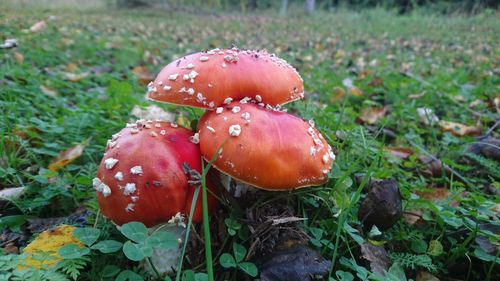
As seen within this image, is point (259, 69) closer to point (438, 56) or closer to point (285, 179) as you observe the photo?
point (285, 179)

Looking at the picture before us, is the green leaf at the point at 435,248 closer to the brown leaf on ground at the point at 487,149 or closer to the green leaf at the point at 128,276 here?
the brown leaf on ground at the point at 487,149

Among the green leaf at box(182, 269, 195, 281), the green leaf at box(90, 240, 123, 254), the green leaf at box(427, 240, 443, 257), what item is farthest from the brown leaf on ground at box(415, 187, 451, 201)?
the green leaf at box(90, 240, 123, 254)

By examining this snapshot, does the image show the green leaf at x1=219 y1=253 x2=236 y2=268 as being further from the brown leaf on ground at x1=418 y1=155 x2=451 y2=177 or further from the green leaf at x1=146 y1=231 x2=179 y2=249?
the brown leaf on ground at x1=418 y1=155 x2=451 y2=177

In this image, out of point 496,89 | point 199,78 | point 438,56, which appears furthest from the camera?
point 438,56

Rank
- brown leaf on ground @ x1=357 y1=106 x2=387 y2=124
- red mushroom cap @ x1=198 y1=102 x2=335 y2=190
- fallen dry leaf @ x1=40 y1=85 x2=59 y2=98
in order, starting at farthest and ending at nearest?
brown leaf on ground @ x1=357 y1=106 x2=387 y2=124 < fallen dry leaf @ x1=40 y1=85 x2=59 y2=98 < red mushroom cap @ x1=198 y1=102 x2=335 y2=190

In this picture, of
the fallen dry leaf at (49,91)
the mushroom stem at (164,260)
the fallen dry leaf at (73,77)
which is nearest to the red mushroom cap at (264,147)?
the mushroom stem at (164,260)

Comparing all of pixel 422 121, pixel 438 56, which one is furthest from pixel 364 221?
pixel 438 56

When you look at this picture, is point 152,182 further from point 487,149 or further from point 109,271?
point 487,149

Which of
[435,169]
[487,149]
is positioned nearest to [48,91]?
[435,169]
